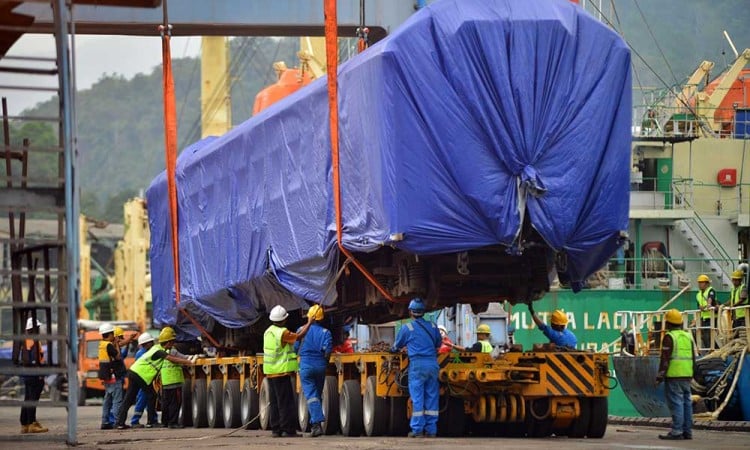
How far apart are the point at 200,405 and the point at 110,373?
1.90m

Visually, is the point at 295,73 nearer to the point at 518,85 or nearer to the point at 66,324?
the point at 518,85

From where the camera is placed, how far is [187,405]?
22812 mm

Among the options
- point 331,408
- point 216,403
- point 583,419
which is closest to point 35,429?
point 216,403

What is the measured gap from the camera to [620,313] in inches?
1048

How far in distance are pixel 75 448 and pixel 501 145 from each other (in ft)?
16.3

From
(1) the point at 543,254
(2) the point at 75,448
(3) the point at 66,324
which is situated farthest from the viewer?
(1) the point at 543,254

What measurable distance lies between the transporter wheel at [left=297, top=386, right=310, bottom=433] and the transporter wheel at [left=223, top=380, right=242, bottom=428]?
2943mm

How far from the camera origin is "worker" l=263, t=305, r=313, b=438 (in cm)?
1628

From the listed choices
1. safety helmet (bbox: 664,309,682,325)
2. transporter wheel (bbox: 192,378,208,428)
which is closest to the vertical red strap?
transporter wheel (bbox: 192,378,208,428)

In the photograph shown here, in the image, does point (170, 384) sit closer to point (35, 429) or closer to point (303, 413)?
point (35, 429)

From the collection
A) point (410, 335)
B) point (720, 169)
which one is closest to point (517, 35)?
point (410, 335)

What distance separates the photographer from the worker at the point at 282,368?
1628 cm

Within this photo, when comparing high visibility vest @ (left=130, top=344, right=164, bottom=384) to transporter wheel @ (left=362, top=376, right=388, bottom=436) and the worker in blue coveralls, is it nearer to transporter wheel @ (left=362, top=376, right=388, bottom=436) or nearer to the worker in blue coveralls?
transporter wheel @ (left=362, top=376, right=388, bottom=436)

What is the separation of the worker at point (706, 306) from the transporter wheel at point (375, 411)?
6.60 m
